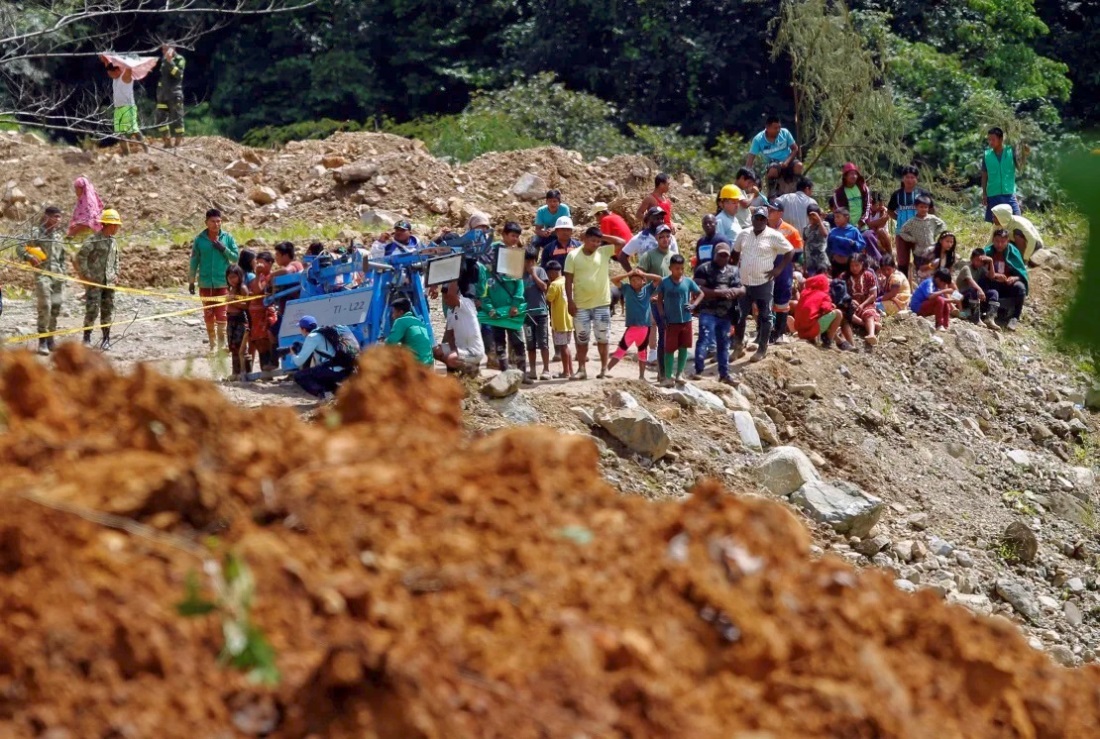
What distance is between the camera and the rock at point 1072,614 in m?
13.7

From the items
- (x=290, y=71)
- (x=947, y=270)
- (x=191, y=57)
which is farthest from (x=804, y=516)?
(x=191, y=57)

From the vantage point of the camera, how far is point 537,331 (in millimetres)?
14141

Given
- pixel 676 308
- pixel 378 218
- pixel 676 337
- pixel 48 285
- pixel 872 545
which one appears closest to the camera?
pixel 872 545

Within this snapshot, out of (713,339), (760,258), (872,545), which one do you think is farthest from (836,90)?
(872,545)

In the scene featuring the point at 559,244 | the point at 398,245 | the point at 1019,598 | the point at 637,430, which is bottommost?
the point at 1019,598

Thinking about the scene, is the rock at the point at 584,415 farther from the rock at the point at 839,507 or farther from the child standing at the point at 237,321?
the child standing at the point at 237,321

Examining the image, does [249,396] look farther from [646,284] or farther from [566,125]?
[566,125]

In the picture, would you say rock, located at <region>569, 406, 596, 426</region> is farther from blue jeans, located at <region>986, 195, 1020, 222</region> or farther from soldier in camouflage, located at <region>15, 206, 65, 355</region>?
blue jeans, located at <region>986, 195, 1020, 222</region>

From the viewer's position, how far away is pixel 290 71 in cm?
3366

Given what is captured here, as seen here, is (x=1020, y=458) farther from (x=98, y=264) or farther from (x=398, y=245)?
(x=98, y=264)

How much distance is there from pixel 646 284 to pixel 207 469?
31.7 ft

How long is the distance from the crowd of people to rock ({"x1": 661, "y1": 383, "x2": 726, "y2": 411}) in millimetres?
163

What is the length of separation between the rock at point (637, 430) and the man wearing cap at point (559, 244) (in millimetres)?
2283

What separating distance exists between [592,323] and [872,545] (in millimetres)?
2934
